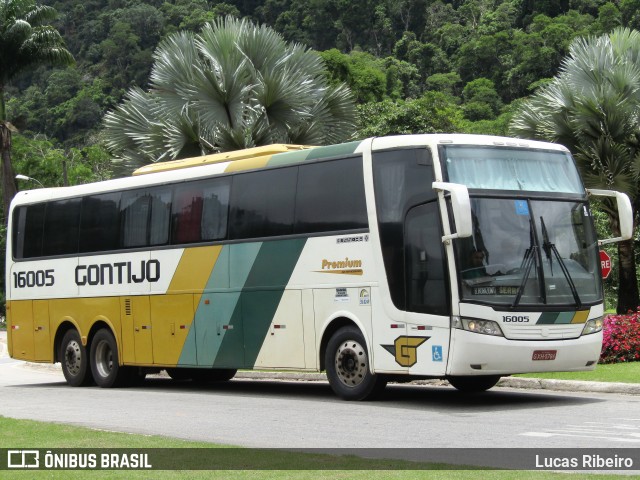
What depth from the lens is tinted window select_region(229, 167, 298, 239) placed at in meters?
17.1

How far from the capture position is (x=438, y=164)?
1468cm

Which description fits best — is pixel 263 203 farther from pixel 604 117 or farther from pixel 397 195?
pixel 604 117

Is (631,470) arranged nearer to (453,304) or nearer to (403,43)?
(453,304)

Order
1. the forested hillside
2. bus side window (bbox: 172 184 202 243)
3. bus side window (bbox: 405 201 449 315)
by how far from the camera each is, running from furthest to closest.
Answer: the forested hillside < bus side window (bbox: 172 184 202 243) < bus side window (bbox: 405 201 449 315)

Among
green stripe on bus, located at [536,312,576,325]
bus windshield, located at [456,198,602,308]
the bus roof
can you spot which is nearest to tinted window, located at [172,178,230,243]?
the bus roof

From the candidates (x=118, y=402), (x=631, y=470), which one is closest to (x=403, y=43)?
(x=118, y=402)

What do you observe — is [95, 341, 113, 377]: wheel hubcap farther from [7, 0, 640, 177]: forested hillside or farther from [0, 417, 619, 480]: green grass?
[7, 0, 640, 177]: forested hillside

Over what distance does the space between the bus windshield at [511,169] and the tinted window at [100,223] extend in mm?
8051

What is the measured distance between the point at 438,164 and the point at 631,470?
6.39m

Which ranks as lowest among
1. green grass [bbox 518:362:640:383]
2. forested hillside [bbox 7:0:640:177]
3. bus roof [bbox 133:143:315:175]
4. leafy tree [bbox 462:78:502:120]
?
green grass [bbox 518:362:640:383]

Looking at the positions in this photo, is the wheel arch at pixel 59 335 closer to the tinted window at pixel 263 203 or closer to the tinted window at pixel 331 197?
the tinted window at pixel 263 203

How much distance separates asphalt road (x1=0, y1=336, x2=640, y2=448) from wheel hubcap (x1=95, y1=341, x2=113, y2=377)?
97 centimetres

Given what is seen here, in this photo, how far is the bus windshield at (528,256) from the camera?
1435 centimetres

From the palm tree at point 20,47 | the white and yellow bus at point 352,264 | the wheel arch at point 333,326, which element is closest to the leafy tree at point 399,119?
the palm tree at point 20,47
